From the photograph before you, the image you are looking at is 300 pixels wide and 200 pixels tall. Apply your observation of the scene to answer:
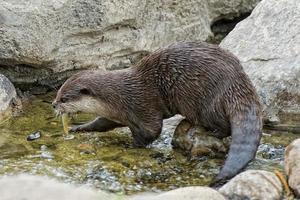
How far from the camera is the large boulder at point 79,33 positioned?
5.75m

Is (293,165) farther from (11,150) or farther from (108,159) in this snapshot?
(11,150)

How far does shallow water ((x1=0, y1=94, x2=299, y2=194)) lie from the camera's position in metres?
4.45

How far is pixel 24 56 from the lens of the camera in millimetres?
5766

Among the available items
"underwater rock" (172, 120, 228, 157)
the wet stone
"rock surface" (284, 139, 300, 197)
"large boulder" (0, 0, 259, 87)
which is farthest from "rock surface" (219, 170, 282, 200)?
"large boulder" (0, 0, 259, 87)

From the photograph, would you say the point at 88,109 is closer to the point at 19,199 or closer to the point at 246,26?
the point at 246,26

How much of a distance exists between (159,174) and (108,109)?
74 cm

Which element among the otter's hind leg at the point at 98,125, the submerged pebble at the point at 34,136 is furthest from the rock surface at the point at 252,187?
the submerged pebble at the point at 34,136

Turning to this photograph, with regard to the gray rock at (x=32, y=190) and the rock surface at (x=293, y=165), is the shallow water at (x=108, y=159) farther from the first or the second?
the gray rock at (x=32, y=190)

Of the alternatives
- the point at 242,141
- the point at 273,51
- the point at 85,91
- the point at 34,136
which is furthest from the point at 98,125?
the point at 273,51

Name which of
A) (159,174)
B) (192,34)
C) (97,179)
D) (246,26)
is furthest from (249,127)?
(192,34)

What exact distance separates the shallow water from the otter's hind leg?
45 mm

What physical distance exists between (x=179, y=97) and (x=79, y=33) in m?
1.54

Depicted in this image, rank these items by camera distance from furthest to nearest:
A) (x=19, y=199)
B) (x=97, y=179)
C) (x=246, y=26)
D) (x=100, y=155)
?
1. (x=246, y=26)
2. (x=100, y=155)
3. (x=97, y=179)
4. (x=19, y=199)

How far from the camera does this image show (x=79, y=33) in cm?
609
